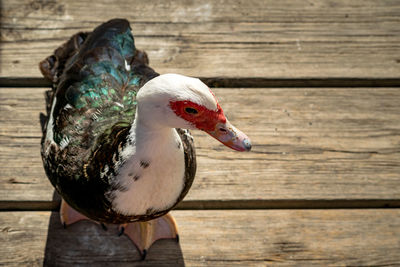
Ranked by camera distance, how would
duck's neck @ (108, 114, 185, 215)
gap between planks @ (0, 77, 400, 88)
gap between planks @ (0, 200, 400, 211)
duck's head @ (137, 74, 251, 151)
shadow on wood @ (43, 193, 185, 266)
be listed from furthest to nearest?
gap between planks @ (0, 77, 400, 88), gap between planks @ (0, 200, 400, 211), shadow on wood @ (43, 193, 185, 266), duck's neck @ (108, 114, 185, 215), duck's head @ (137, 74, 251, 151)

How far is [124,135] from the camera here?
152 cm

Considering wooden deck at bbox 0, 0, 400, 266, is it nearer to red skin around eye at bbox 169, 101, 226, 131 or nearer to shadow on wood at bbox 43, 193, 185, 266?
shadow on wood at bbox 43, 193, 185, 266

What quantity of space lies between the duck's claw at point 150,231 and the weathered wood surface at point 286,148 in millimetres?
174

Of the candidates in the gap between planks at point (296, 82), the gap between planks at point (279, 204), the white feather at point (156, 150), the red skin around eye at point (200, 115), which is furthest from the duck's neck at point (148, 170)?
the gap between planks at point (296, 82)

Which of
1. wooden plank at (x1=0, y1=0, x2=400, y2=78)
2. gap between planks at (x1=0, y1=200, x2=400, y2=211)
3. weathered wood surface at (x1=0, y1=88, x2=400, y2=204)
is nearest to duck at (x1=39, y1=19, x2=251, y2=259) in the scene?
gap between planks at (x1=0, y1=200, x2=400, y2=211)

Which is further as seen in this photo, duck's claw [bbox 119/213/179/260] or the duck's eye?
duck's claw [bbox 119/213/179/260]

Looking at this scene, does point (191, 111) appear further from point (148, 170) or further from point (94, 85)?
point (94, 85)

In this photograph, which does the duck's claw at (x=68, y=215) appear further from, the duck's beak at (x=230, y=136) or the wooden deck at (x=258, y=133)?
the duck's beak at (x=230, y=136)

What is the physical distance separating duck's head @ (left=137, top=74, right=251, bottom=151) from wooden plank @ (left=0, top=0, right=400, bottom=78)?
1.08 meters

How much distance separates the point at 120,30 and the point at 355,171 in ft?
4.69

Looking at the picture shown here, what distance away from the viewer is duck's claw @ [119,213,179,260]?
2.00 meters

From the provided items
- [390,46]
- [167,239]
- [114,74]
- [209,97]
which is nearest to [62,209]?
[167,239]

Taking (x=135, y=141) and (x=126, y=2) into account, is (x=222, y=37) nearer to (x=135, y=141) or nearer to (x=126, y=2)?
(x=126, y=2)

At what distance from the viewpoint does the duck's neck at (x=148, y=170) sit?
1449 mm
